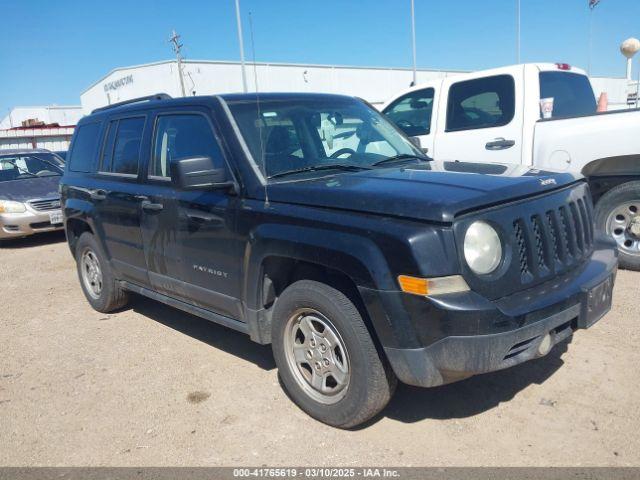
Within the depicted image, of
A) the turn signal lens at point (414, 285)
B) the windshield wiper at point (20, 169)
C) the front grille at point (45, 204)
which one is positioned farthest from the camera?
the windshield wiper at point (20, 169)

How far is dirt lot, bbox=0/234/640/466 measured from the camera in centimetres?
285

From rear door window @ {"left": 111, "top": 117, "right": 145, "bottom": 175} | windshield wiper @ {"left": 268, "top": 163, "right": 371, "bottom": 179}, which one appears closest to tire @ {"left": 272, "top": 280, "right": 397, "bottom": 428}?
windshield wiper @ {"left": 268, "top": 163, "right": 371, "bottom": 179}

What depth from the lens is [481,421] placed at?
3.08 meters

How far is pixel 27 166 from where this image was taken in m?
10.6

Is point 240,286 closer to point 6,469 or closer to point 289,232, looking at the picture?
point 289,232

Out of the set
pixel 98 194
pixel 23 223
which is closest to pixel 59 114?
pixel 23 223

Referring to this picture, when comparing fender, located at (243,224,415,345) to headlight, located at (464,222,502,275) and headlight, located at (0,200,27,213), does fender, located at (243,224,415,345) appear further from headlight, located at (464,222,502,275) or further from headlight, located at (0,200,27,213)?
headlight, located at (0,200,27,213)

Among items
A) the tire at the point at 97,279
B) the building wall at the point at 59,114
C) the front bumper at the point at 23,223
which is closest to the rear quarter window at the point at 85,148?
the tire at the point at 97,279

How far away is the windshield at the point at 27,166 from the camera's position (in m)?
10.3

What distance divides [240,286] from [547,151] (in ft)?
12.5

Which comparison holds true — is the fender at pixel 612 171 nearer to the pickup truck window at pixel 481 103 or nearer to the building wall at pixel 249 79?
the pickup truck window at pixel 481 103

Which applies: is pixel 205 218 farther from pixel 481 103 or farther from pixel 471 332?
pixel 481 103

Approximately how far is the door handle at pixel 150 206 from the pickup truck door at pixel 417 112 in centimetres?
356

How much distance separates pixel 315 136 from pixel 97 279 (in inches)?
117
